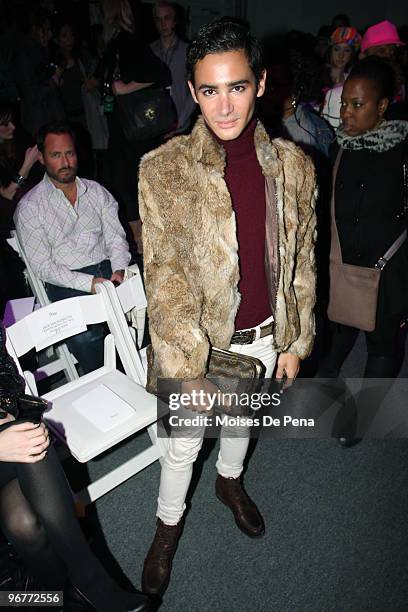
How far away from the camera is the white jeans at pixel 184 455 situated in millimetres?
1756

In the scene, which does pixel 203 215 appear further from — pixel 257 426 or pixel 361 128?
pixel 257 426

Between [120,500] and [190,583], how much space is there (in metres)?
0.54

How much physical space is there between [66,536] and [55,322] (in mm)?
853

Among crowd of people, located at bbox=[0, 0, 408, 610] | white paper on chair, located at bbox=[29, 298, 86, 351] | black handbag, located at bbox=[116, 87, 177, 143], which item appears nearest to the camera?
crowd of people, located at bbox=[0, 0, 408, 610]

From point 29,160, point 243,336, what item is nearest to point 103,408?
point 243,336

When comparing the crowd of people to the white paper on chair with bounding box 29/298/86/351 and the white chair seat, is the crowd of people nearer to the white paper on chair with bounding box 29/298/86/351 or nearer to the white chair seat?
the white chair seat

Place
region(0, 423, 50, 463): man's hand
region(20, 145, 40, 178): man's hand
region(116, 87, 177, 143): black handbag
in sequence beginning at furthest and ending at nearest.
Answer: region(116, 87, 177, 143): black handbag < region(20, 145, 40, 178): man's hand < region(0, 423, 50, 463): man's hand

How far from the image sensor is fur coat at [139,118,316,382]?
1435 millimetres

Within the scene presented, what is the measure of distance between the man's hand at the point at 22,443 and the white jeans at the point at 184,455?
18.7 inches

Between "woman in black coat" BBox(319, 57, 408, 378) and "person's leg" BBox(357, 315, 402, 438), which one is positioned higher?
"woman in black coat" BBox(319, 57, 408, 378)

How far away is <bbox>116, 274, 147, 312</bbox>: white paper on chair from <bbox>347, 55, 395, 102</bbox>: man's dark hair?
137 centimetres

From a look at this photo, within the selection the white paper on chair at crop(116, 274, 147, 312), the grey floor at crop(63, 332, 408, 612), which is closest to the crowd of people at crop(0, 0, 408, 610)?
the grey floor at crop(63, 332, 408, 612)

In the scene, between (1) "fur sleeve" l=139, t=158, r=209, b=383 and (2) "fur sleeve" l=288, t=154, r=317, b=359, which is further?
(2) "fur sleeve" l=288, t=154, r=317, b=359

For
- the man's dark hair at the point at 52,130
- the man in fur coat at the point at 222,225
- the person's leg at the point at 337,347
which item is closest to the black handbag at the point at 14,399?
the man in fur coat at the point at 222,225
